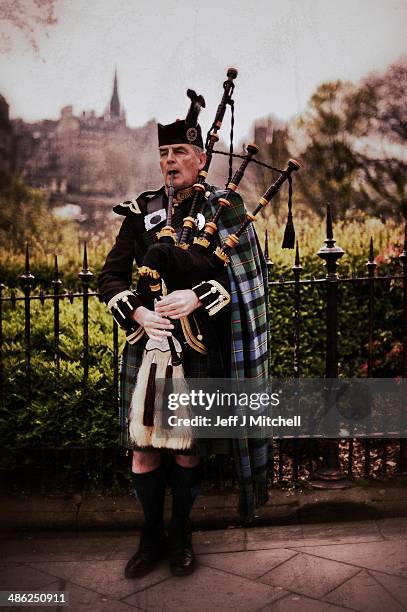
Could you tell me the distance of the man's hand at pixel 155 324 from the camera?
2957mm

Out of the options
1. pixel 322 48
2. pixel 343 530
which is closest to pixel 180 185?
pixel 343 530

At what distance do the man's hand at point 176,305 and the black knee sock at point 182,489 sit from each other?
732mm

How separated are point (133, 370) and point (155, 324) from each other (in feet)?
1.19

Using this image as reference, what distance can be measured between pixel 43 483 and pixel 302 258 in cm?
258

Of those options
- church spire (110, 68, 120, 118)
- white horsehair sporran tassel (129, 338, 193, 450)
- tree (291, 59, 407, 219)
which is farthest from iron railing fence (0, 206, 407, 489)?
tree (291, 59, 407, 219)

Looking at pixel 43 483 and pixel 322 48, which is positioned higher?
pixel 322 48

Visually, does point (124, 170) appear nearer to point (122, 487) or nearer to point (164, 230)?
point (122, 487)

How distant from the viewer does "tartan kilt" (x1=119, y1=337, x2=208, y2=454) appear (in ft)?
10.4

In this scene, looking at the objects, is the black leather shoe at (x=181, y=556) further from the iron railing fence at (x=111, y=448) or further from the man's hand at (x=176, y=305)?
the man's hand at (x=176, y=305)

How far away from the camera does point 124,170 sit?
884 centimetres

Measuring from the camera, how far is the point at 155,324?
9.74 feet

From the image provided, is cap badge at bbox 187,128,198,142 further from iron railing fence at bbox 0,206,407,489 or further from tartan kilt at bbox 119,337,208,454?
iron railing fence at bbox 0,206,407,489

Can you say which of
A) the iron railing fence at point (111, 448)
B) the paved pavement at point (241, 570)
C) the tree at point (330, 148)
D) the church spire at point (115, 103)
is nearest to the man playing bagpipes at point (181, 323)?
the paved pavement at point (241, 570)

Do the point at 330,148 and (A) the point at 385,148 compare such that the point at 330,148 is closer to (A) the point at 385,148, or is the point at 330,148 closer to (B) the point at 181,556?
(A) the point at 385,148
